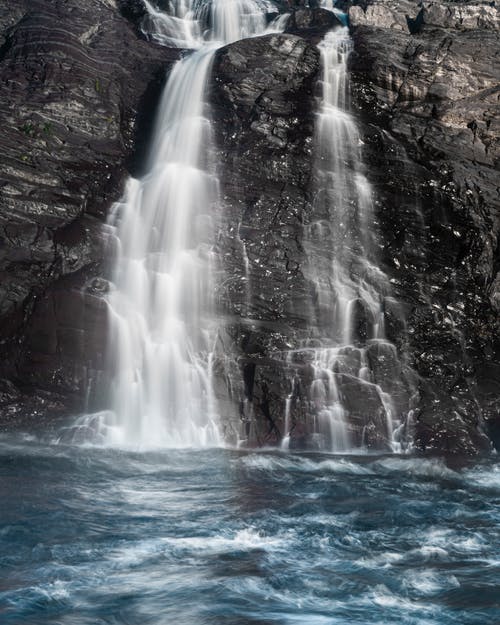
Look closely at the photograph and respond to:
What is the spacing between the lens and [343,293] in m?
19.5

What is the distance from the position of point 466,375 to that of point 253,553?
1134cm

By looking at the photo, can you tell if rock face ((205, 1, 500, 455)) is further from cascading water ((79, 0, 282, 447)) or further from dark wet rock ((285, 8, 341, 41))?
dark wet rock ((285, 8, 341, 41))

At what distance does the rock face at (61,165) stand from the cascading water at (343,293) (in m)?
6.09

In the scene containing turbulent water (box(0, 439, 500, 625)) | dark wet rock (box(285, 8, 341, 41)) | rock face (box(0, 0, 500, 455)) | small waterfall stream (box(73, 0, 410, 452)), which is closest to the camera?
turbulent water (box(0, 439, 500, 625))

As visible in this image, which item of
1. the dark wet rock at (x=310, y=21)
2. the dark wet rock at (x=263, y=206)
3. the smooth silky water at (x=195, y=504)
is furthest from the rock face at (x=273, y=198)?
the smooth silky water at (x=195, y=504)

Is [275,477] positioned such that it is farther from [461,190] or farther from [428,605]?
[461,190]

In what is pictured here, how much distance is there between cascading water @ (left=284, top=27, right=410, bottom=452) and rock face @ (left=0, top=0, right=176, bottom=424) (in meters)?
6.09

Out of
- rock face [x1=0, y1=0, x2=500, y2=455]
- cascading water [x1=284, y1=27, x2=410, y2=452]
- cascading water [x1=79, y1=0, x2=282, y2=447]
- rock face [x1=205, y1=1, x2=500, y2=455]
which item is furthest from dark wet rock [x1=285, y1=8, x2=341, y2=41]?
cascading water [x1=79, y1=0, x2=282, y2=447]

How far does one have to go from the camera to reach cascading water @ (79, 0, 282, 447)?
17453 millimetres

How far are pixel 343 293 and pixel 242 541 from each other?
10723 millimetres

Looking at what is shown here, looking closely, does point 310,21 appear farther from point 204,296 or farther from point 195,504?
point 195,504

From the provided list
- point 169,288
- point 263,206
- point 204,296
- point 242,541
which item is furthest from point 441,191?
point 242,541

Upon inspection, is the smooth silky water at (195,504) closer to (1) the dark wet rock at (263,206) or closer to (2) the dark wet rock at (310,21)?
(1) the dark wet rock at (263,206)

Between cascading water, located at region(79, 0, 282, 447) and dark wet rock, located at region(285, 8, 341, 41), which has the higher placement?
dark wet rock, located at region(285, 8, 341, 41)
